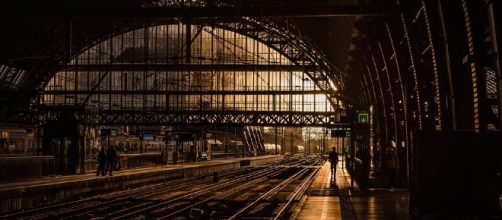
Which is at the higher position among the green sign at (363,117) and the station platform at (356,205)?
the green sign at (363,117)

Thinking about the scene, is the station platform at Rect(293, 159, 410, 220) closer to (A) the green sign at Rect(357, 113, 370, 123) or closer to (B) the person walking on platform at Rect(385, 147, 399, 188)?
(B) the person walking on platform at Rect(385, 147, 399, 188)

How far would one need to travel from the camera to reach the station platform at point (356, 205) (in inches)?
750

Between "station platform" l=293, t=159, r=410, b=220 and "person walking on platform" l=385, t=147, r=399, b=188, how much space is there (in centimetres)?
102

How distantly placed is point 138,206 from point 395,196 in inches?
352

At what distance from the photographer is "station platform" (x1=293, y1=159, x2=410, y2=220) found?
19.0 meters

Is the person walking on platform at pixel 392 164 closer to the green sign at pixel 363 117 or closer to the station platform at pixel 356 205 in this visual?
the station platform at pixel 356 205

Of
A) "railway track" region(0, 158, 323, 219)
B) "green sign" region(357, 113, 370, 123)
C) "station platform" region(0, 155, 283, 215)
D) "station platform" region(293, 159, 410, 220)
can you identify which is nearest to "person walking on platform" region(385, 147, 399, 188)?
"station platform" region(293, 159, 410, 220)

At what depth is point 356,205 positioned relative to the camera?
884 inches

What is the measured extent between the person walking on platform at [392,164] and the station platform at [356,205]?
40.0 inches

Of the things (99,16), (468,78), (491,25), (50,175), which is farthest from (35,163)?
(491,25)

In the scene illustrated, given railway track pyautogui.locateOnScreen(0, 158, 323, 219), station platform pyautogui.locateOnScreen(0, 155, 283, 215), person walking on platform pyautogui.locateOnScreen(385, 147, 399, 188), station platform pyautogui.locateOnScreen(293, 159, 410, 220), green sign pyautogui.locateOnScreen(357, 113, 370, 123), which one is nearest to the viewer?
station platform pyautogui.locateOnScreen(293, 159, 410, 220)

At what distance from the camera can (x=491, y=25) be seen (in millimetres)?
11516

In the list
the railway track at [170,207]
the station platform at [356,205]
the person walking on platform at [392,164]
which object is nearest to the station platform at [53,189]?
the railway track at [170,207]

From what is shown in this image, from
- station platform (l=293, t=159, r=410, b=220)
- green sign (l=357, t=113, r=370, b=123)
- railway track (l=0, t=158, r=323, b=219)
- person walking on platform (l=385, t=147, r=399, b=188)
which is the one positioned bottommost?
railway track (l=0, t=158, r=323, b=219)
